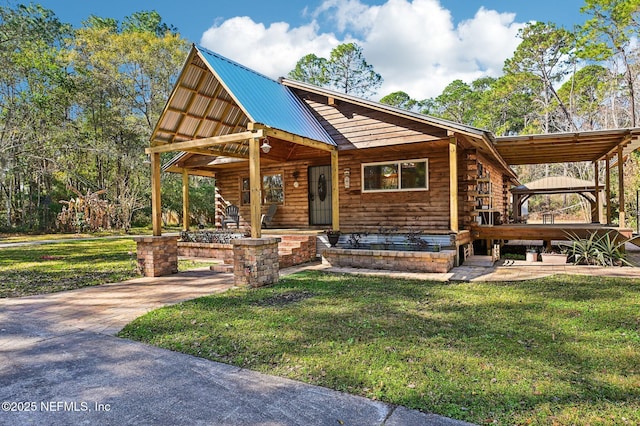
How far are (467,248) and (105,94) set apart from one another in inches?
941

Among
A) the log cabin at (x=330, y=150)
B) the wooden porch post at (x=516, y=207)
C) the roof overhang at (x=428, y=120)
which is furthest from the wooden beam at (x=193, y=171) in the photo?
the wooden porch post at (x=516, y=207)

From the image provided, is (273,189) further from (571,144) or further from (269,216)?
(571,144)

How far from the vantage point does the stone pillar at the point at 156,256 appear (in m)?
7.99

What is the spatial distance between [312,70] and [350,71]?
10.7 ft

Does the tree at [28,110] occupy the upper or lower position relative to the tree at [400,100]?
lower

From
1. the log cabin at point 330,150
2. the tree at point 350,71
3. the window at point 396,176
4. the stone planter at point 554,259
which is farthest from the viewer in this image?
the tree at point 350,71

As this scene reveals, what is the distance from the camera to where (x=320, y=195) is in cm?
1234

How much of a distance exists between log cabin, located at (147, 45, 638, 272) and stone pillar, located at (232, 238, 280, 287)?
34cm

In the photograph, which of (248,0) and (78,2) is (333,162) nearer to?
(248,0)

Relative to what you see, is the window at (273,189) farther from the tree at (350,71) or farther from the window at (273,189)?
the tree at (350,71)

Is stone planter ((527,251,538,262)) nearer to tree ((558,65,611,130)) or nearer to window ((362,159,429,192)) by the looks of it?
window ((362,159,429,192))

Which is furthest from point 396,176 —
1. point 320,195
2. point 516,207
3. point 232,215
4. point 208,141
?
point 516,207

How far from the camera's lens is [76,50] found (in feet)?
78.4

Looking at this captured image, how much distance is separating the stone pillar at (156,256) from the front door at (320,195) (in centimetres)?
518
